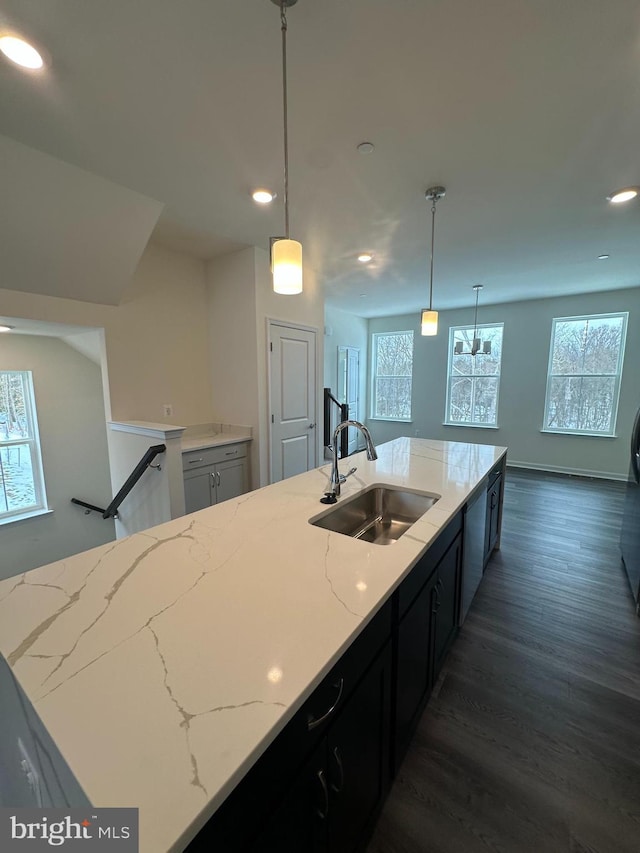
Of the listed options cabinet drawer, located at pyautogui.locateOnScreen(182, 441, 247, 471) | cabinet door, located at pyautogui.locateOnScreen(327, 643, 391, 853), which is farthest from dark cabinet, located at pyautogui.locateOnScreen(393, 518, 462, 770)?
cabinet drawer, located at pyautogui.locateOnScreen(182, 441, 247, 471)

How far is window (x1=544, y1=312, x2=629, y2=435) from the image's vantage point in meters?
5.17

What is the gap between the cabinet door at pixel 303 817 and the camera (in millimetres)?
686

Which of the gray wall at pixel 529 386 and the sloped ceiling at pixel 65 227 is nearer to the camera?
the sloped ceiling at pixel 65 227

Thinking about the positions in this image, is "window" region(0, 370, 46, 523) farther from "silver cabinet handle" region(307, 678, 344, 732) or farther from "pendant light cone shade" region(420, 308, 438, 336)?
"silver cabinet handle" region(307, 678, 344, 732)

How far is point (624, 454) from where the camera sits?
511cm

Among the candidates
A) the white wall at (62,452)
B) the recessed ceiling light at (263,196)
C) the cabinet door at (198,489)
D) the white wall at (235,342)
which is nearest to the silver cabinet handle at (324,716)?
the cabinet door at (198,489)

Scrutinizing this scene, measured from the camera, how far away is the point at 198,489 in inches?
125

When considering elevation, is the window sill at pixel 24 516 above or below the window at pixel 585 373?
below

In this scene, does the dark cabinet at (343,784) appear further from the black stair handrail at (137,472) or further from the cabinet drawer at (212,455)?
the cabinet drawer at (212,455)

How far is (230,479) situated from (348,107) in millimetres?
2898

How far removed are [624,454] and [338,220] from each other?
522cm

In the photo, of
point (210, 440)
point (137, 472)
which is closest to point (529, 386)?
point (210, 440)

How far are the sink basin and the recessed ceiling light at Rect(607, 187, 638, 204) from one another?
249 centimetres

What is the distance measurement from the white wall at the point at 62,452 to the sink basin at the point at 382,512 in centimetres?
382
